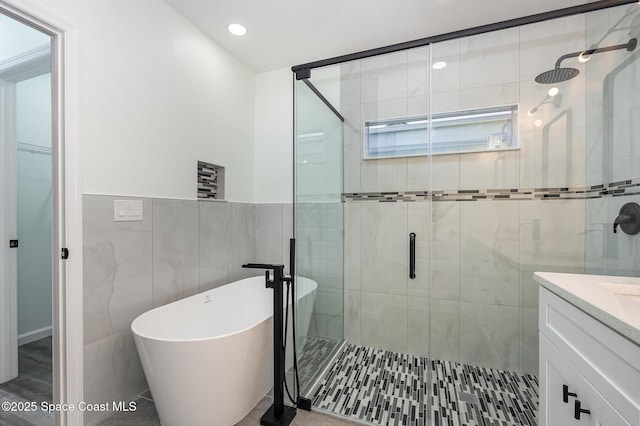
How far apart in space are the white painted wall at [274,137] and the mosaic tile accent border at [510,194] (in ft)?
2.81

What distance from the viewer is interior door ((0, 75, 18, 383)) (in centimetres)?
193

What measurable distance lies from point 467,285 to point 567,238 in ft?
2.12

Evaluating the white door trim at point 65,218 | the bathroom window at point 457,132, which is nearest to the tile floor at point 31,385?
the white door trim at point 65,218

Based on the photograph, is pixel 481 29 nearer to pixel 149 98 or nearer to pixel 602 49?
pixel 602 49

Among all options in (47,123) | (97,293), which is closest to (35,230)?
(47,123)

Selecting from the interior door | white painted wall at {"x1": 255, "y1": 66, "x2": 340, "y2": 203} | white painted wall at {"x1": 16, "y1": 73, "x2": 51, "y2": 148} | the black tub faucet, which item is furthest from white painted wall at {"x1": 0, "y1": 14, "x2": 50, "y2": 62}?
the black tub faucet

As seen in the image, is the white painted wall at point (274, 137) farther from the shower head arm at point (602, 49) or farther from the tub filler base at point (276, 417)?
the shower head arm at point (602, 49)

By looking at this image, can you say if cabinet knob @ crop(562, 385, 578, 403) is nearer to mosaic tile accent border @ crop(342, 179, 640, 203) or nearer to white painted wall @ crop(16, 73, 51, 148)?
mosaic tile accent border @ crop(342, 179, 640, 203)

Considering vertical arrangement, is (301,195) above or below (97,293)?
above

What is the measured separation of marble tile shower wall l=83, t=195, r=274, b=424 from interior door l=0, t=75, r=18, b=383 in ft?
3.34

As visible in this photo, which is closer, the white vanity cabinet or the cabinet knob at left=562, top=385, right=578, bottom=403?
the white vanity cabinet

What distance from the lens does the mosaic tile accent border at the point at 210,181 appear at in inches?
88.8

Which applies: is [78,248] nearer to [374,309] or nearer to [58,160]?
[58,160]

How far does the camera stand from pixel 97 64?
1533mm
